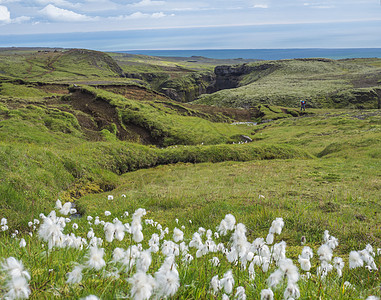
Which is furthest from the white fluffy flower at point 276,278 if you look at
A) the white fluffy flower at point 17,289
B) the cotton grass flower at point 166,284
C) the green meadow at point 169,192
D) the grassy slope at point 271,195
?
the grassy slope at point 271,195

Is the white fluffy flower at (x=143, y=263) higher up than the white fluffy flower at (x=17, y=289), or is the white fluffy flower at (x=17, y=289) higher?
the white fluffy flower at (x=17, y=289)

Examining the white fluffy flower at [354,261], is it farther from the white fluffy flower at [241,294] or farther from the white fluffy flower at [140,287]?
the white fluffy flower at [140,287]

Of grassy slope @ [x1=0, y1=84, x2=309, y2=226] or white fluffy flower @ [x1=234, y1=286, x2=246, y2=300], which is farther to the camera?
grassy slope @ [x1=0, y1=84, x2=309, y2=226]

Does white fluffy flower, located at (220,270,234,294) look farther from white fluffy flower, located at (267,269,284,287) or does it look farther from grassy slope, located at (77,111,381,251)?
→ grassy slope, located at (77,111,381,251)

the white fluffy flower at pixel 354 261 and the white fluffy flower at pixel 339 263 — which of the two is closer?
the white fluffy flower at pixel 354 261

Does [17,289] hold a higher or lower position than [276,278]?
higher

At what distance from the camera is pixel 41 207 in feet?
39.2

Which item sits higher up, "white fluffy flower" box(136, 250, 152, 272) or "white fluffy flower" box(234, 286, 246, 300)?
"white fluffy flower" box(136, 250, 152, 272)

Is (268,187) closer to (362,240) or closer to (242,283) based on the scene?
(362,240)

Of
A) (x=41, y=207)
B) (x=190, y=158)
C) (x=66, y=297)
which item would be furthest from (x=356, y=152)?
(x=66, y=297)

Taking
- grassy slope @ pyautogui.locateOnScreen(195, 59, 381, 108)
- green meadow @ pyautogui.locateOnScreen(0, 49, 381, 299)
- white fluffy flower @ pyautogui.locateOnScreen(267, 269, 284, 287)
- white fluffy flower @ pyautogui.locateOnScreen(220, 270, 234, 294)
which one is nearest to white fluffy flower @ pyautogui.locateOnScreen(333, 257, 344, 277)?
green meadow @ pyautogui.locateOnScreen(0, 49, 381, 299)

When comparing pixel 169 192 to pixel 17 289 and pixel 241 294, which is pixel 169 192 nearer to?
pixel 241 294

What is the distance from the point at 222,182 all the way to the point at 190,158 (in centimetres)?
920

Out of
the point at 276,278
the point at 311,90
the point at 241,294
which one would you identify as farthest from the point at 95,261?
the point at 311,90
